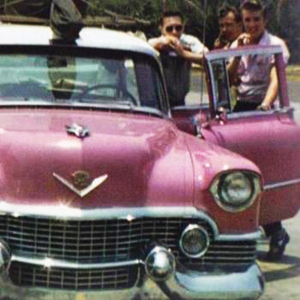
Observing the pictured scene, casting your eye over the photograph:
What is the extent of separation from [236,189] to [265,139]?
57.9 inches

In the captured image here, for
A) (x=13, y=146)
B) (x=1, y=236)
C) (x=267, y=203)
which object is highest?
(x=13, y=146)

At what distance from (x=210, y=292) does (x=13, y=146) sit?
120 centimetres

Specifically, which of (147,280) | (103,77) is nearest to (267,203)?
(103,77)

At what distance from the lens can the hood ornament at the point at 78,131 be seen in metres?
5.31

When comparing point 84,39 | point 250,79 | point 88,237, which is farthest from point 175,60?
point 88,237

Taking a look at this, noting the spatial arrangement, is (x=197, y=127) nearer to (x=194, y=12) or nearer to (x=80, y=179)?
(x=80, y=179)

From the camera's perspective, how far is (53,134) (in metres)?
5.36

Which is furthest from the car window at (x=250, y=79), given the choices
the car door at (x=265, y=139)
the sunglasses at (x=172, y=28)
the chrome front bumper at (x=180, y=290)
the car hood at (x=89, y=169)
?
the chrome front bumper at (x=180, y=290)

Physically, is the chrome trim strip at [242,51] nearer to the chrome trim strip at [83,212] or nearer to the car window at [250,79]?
the car window at [250,79]

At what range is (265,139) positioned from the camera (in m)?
6.80

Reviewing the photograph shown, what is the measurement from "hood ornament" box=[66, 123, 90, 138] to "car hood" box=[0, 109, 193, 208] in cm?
2

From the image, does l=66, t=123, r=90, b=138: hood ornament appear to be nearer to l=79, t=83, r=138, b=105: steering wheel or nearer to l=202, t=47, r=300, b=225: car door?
l=79, t=83, r=138, b=105: steering wheel

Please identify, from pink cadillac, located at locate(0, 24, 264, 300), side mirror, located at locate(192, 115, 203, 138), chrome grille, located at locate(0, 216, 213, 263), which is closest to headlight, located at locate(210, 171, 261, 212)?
pink cadillac, located at locate(0, 24, 264, 300)

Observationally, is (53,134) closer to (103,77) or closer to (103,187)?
(103,187)
